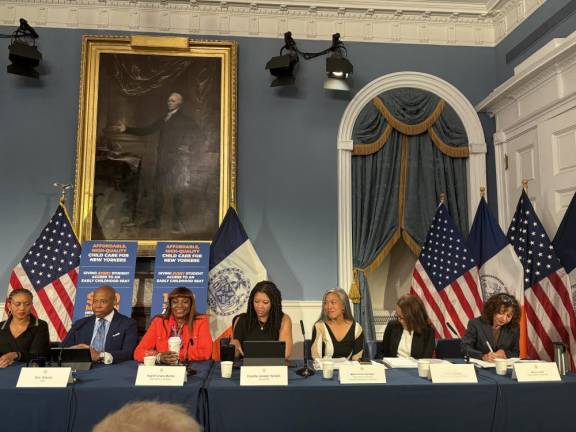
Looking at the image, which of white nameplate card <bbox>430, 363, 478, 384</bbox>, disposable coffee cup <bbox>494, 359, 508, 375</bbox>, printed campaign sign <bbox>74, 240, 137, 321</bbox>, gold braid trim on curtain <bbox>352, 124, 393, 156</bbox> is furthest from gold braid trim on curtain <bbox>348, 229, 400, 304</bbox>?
white nameplate card <bbox>430, 363, 478, 384</bbox>

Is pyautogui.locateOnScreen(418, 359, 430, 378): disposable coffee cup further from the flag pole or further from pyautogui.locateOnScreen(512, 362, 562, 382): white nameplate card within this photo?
the flag pole

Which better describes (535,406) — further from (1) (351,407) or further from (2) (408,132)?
(2) (408,132)

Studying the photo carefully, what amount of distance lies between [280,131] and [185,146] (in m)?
1.08

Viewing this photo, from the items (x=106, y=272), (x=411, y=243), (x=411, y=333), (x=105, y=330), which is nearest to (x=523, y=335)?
(x=411, y=243)

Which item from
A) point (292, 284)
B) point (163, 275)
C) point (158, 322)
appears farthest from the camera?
point (292, 284)

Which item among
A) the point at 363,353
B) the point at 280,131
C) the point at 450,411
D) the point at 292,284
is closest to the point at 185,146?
the point at 280,131

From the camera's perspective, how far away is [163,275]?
202 inches

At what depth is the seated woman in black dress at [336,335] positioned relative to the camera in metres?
3.73

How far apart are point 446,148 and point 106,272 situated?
3930 mm

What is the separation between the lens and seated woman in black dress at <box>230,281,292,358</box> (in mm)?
3756

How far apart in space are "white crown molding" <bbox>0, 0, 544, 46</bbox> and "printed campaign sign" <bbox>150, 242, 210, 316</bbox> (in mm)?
2493

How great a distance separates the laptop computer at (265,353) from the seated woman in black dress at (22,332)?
148 centimetres

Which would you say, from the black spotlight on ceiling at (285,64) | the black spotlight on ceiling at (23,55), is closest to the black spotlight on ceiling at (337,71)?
the black spotlight on ceiling at (285,64)

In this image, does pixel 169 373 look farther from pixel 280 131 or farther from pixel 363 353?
pixel 280 131
